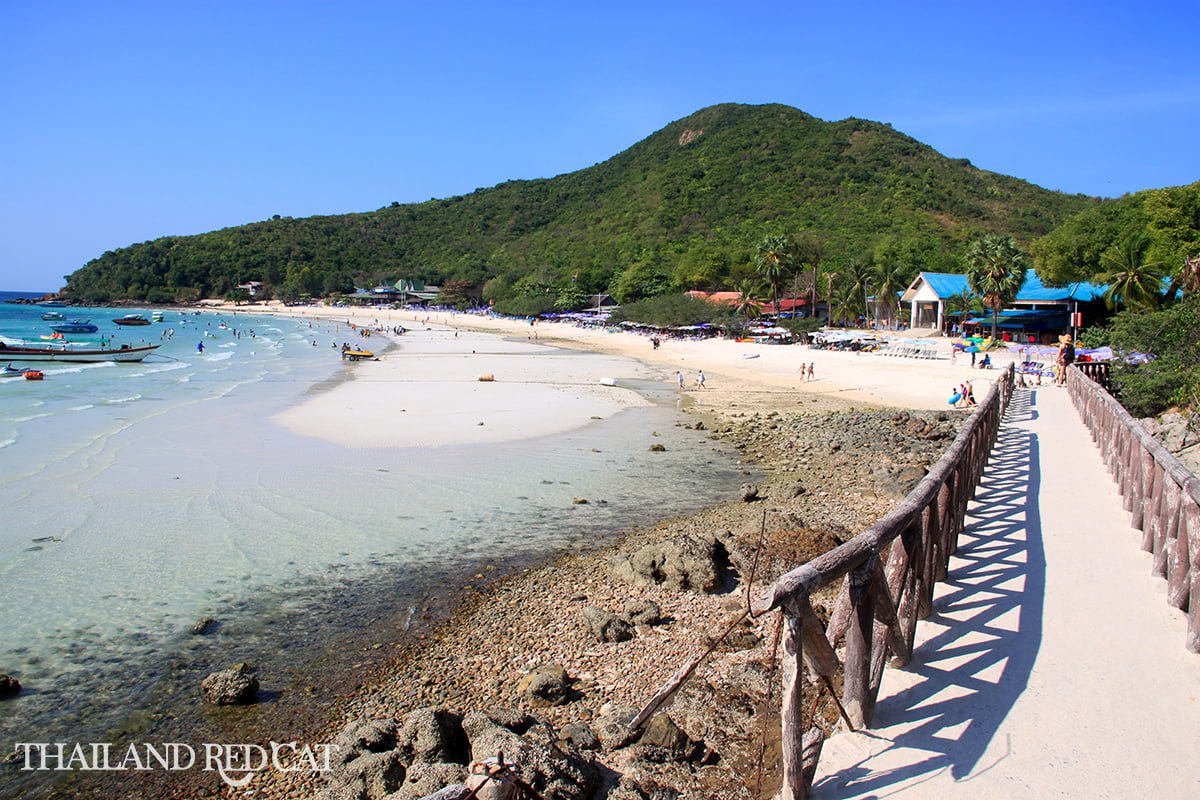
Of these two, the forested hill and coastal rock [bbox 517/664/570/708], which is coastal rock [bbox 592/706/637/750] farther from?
the forested hill

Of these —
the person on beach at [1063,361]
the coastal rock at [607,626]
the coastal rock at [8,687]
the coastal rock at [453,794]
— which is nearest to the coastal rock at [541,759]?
the coastal rock at [453,794]

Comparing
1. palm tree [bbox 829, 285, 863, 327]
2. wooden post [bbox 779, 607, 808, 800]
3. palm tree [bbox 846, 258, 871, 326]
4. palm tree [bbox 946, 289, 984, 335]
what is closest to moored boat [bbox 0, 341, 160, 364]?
wooden post [bbox 779, 607, 808, 800]

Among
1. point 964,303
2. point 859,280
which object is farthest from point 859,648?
point 859,280

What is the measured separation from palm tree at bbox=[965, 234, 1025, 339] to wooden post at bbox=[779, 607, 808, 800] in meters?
47.3

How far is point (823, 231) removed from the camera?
334ft

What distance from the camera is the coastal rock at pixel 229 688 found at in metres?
6.88

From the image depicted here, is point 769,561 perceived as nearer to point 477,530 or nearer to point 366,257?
point 477,530

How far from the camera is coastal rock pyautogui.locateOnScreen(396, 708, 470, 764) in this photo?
5359mm

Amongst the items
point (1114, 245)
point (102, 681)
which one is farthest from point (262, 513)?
point (1114, 245)

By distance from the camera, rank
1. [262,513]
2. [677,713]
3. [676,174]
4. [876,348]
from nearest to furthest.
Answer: [677,713] < [262,513] < [876,348] < [676,174]

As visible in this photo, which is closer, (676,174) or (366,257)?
(676,174)

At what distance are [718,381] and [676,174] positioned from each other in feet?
377

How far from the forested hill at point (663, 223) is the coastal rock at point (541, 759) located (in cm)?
7269

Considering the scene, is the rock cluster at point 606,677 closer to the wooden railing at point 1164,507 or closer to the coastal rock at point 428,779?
the coastal rock at point 428,779
